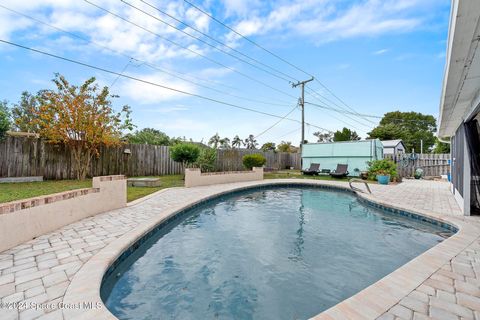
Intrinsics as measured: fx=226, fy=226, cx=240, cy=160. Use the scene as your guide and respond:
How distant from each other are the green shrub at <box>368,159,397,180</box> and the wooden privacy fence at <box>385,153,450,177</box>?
9.94 feet

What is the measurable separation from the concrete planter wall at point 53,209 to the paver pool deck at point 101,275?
17 centimetres

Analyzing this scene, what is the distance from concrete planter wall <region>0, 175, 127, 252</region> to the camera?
3004 millimetres

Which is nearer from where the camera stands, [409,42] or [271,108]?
[409,42]

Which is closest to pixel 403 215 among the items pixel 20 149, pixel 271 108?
pixel 20 149

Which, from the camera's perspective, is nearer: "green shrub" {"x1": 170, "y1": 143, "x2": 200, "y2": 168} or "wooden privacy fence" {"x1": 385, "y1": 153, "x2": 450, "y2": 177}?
"green shrub" {"x1": 170, "y1": 143, "x2": 200, "y2": 168}

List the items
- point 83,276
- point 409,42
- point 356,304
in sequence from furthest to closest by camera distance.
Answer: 1. point 409,42
2. point 83,276
3. point 356,304

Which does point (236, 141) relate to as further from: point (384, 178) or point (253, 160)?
point (384, 178)

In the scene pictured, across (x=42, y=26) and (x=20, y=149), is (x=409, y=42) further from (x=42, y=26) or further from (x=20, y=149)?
(x=20, y=149)

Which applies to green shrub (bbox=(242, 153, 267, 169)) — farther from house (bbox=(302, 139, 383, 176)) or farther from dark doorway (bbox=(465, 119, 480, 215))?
dark doorway (bbox=(465, 119, 480, 215))

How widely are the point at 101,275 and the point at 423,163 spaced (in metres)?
19.3

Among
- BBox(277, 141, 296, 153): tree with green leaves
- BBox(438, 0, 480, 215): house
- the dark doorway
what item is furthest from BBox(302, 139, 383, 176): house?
BBox(277, 141, 296, 153): tree with green leaves

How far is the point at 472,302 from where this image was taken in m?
1.98

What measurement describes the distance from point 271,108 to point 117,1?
1322 centimetres

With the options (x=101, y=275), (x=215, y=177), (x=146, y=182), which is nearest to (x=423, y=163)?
(x=215, y=177)
